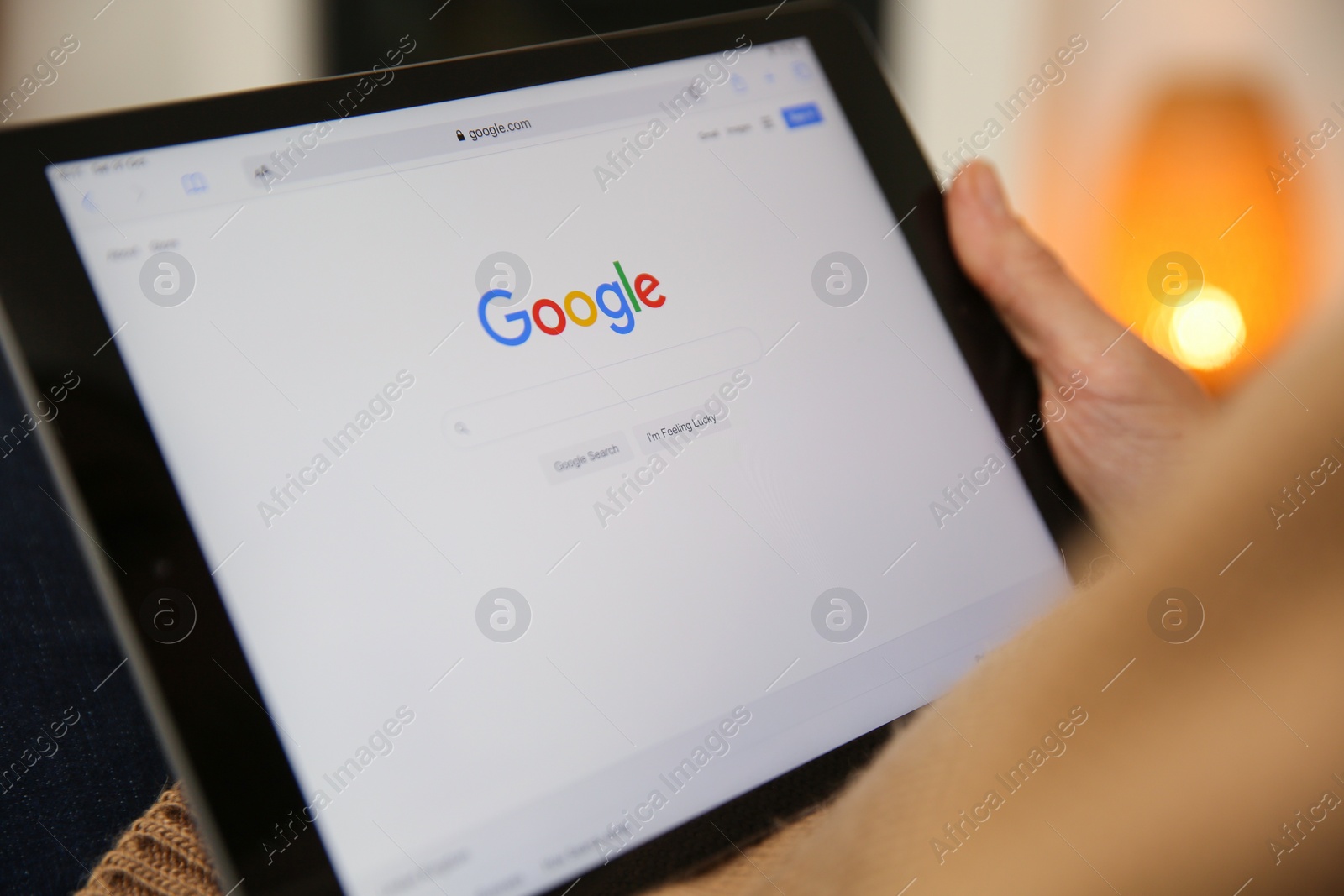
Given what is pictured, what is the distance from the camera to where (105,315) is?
409mm

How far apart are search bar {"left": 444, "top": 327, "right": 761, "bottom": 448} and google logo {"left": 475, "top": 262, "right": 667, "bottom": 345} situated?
0.10ft

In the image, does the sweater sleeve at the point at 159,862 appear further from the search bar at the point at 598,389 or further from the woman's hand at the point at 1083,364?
the woman's hand at the point at 1083,364

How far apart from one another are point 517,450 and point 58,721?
39 centimetres

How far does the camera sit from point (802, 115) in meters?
0.60

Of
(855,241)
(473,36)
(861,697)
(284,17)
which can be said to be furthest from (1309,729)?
(284,17)

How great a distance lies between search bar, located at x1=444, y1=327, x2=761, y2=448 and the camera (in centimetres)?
46

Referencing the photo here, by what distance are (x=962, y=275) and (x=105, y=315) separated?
0.56m

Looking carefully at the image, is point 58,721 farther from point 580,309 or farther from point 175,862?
point 580,309

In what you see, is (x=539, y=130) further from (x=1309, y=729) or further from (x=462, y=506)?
(x=1309, y=729)

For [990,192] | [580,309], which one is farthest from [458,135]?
[990,192]

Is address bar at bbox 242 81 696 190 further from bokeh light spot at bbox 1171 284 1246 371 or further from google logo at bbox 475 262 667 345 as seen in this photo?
bokeh light spot at bbox 1171 284 1246 371

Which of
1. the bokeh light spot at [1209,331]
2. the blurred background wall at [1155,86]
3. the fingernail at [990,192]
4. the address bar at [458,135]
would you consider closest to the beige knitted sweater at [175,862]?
the address bar at [458,135]

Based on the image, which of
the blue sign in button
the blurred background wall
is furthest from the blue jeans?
the blurred background wall

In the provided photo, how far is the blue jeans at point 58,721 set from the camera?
A: 536 mm
